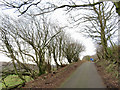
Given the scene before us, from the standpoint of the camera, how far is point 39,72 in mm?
9891

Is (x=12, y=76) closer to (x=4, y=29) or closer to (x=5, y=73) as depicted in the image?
(x=5, y=73)

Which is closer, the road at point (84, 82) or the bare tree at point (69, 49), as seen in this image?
the road at point (84, 82)

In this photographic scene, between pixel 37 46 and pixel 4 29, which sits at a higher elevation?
pixel 4 29

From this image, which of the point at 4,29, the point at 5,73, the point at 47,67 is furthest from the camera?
the point at 47,67

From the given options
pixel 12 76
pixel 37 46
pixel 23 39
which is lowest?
pixel 12 76

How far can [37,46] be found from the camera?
973 centimetres

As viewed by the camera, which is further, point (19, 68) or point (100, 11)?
point (100, 11)

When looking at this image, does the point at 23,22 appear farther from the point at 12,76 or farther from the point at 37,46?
the point at 12,76

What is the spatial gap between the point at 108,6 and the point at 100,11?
959mm

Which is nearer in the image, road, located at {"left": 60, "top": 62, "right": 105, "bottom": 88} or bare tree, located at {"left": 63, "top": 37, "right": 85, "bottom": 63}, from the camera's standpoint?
road, located at {"left": 60, "top": 62, "right": 105, "bottom": 88}

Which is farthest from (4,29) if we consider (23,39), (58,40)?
(58,40)

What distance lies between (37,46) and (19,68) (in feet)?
9.68

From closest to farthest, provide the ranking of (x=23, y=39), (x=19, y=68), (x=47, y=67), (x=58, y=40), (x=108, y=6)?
(x=19, y=68)
(x=23, y=39)
(x=108, y=6)
(x=47, y=67)
(x=58, y=40)

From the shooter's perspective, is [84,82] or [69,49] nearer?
[84,82]
